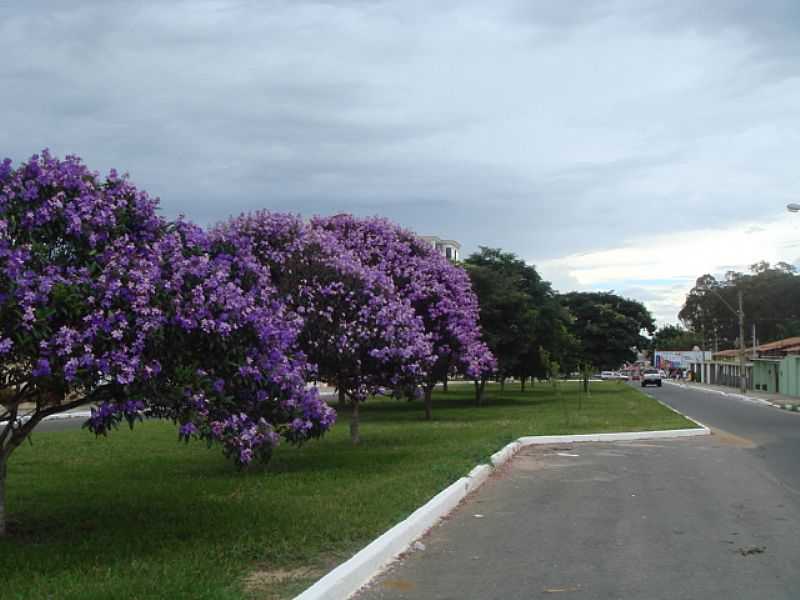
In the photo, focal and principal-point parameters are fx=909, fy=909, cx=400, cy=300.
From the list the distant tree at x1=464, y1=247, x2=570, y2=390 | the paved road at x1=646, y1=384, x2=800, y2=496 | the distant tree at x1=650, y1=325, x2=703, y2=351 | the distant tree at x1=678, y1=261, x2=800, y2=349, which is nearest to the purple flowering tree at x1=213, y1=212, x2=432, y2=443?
the paved road at x1=646, y1=384, x2=800, y2=496

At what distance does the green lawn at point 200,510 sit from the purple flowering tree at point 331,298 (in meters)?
1.87

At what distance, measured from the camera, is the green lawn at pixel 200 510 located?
7.05 m

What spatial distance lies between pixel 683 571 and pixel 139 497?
7.27 meters

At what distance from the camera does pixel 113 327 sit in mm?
6895

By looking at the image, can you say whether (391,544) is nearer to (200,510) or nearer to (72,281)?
(200,510)

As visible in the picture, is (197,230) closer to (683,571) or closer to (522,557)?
(522,557)

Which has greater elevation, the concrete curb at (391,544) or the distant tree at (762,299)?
the distant tree at (762,299)

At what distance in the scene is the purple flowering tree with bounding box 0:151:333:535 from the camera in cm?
682

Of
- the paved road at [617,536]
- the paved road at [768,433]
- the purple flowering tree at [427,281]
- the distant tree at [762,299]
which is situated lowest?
the paved road at [617,536]

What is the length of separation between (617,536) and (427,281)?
38.3 feet

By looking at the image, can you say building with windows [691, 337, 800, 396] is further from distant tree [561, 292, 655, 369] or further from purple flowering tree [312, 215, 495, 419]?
purple flowering tree [312, 215, 495, 419]

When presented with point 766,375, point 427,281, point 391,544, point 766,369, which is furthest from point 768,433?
point 766,375

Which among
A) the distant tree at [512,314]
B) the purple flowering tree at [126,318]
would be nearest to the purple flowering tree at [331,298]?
the purple flowering tree at [126,318]

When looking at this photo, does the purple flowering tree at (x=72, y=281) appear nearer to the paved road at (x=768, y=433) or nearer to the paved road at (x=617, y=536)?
the paved road at (x=617, y=536)
